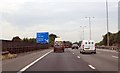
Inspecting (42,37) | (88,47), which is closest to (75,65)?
(88,47)

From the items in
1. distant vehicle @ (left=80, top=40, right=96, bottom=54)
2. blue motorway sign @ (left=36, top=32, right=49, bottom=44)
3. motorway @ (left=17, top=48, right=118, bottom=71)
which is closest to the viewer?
motorway @ (left=17, top=48, right=118, bottom=71)

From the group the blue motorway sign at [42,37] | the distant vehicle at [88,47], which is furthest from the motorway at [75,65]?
the blue motorway sign at [42,37]

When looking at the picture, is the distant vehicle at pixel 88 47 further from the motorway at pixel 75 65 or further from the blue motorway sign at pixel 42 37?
the blue motorway sign at pixel 42 37

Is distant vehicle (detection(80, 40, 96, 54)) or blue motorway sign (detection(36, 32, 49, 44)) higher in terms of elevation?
blue motorway sign (detection(36, 32, 49, 44))

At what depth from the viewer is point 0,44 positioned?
112 ft

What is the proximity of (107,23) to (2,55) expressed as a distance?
38.5m

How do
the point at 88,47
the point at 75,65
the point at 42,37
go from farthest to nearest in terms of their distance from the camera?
the point at 42,37, the point at 88,47, the point at 75,65

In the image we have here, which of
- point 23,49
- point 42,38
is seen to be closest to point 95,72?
point 23,49

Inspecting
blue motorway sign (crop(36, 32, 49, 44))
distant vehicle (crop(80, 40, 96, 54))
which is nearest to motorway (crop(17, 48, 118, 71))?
distant vehicle (crop(80, 40, 96, 54))

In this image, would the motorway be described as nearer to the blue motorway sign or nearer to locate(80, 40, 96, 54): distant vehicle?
locate(80, 40, 96, 54): distant vehicle

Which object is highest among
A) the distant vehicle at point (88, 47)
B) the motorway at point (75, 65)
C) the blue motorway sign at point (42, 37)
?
the blue motorway sign at point (42, 37)

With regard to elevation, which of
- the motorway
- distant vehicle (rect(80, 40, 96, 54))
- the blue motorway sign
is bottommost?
the motorway

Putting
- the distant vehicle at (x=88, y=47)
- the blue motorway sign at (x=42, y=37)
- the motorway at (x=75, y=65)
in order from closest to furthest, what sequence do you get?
the motorway at (x=75, y=65) → the distant vehicle at (x=88, y=47) → the blue motorway sign at (x=42, y=37)

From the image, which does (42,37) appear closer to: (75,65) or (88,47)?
(88,47)
